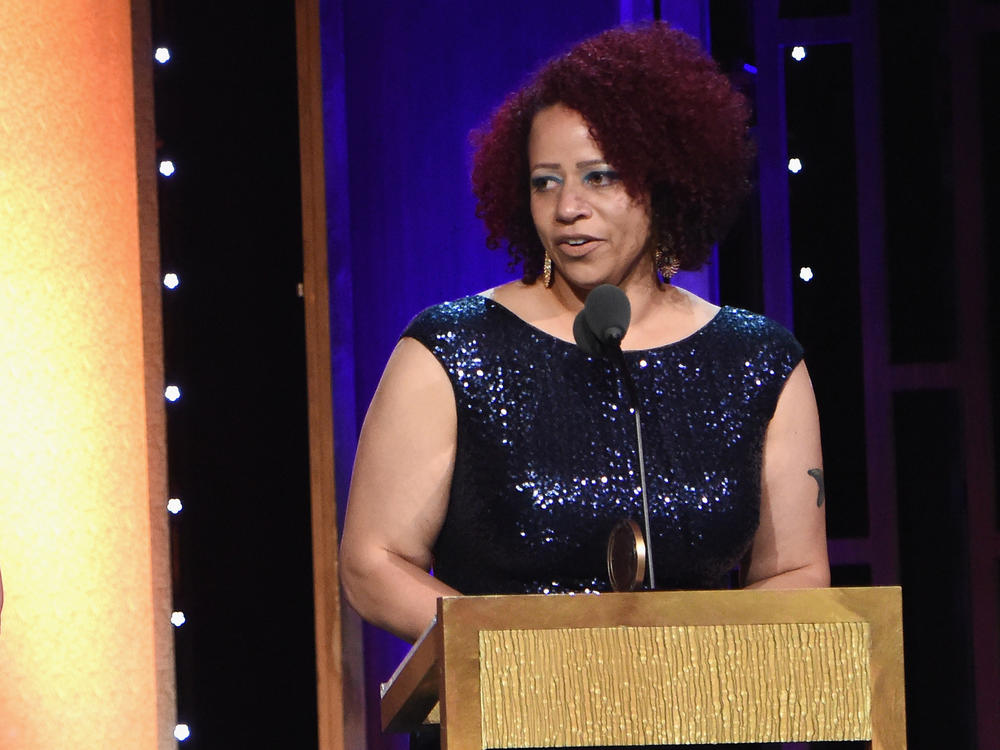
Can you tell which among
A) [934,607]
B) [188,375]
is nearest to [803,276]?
[934,607]

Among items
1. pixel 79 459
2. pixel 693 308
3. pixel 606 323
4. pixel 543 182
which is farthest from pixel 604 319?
pixel 79 459

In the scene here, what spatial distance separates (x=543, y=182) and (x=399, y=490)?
0.54 meters

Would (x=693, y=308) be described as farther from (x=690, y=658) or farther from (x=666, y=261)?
(x=690, y=658)

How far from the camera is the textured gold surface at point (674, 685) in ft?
4.57

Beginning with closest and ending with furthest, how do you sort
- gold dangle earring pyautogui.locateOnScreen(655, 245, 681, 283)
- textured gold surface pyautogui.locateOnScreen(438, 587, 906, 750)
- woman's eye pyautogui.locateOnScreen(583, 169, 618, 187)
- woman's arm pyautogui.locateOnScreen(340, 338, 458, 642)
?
textured gold surface pyautogui.locateOnScreen(438, 587, 906, 750) → woman's arm pyautogui.locateOnScreen(340, 338, 458, 642) → woman's eye pyautogui.locateOnScreen(583, 169, 618, 187) → gold dangle earring pyautogui.locateOnScreen(655, 245, 681, 283)

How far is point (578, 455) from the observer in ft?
7.29

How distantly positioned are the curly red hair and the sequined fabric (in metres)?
0.20

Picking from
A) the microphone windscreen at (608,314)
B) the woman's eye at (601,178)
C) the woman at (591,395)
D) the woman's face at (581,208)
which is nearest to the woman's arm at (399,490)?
the woman at (591,395)

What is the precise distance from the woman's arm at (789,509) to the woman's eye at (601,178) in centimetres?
45

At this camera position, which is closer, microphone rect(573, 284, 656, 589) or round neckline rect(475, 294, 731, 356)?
microphone rect(573, 284, 656, 589)

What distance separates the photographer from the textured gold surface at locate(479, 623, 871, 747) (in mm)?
1393

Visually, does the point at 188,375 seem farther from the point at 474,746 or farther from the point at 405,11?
the point at 474,746

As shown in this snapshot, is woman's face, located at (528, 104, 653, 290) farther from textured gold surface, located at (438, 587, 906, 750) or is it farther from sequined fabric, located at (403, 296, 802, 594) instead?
textured gold surface, located at (438, 587, 906, 750)

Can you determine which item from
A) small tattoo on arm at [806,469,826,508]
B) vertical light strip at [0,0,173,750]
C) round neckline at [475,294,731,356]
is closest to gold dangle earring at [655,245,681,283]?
round neckline at [475,294,731,356]
